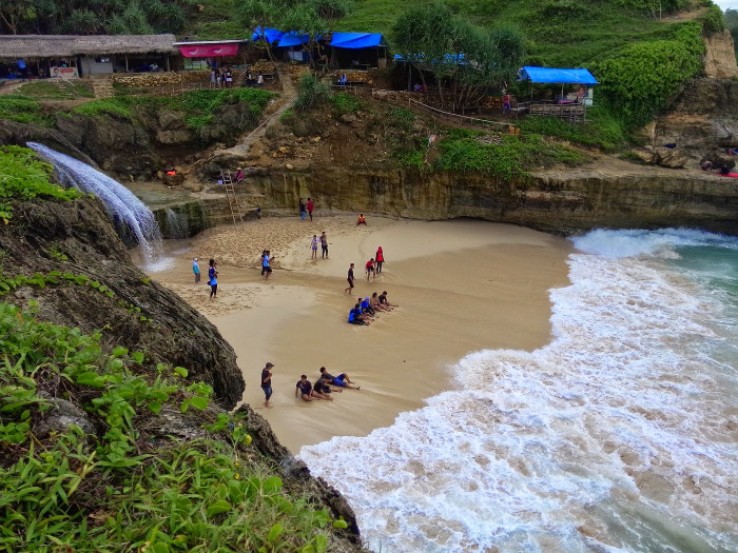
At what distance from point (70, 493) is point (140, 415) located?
1.03m

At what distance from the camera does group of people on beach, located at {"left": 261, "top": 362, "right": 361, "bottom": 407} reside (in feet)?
43.6

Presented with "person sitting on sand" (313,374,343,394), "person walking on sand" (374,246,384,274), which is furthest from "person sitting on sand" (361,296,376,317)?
"person sitting on sand" (313,374,343,394)

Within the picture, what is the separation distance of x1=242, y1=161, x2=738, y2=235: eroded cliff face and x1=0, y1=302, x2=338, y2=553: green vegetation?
2384 cm

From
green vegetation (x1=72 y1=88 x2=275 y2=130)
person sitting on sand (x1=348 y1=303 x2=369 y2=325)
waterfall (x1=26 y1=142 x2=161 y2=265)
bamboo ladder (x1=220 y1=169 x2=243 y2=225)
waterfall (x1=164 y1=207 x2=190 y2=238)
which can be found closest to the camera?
person sitting on sand (x1=348 y1=303 x2=369 y2=325)

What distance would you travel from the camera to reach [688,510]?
441 inches

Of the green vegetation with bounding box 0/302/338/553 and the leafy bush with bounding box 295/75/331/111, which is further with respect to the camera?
the leafy bush with bounding box 295/75/331/111

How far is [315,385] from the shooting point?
543 inches

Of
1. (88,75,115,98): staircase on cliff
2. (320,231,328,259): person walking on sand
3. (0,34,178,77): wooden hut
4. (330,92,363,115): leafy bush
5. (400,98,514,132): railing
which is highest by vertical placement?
(0,34,178,77): wooden hut

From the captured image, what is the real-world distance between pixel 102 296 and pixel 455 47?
91.4 ft

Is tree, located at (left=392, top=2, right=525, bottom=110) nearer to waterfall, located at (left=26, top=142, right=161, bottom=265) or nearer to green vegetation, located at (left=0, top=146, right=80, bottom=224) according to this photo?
Result: waterfall, located at (left=26, top=142, right=161, bottom=265)

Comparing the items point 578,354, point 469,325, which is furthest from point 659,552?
point 469,325

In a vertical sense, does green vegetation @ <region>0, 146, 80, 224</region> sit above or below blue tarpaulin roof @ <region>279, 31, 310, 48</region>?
below

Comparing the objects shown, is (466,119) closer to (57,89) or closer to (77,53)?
(57,89)

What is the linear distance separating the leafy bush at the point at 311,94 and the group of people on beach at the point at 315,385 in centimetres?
2051
